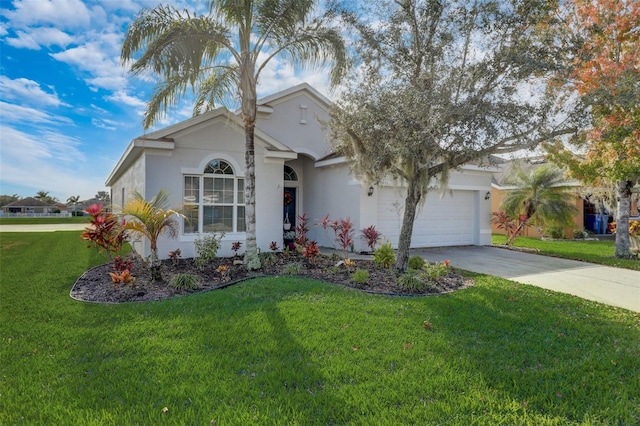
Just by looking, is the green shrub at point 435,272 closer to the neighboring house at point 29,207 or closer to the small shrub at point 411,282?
the small shrub at point 411,282

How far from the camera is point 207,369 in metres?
3.98

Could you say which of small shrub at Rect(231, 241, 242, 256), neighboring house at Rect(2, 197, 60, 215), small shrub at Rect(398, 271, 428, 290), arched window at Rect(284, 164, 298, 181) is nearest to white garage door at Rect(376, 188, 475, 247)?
arched window at Rect(284, 164, 298, 181)

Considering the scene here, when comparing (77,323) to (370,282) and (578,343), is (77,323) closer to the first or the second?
(370,282)

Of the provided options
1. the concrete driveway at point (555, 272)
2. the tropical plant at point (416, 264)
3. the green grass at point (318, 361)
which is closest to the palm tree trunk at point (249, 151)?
the green grass at point (318, 361)

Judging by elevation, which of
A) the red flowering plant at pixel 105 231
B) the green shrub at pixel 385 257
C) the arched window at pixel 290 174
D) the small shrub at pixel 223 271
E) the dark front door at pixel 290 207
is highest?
the arched window at pixel 290 174

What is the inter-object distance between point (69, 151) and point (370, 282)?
15388 mm

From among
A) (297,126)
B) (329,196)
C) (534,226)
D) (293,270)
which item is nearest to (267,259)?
(293,270)

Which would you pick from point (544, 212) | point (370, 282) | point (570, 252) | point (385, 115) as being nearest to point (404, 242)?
point (370, 282)

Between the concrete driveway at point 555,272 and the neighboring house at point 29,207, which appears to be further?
the neighboring house at point 29,207

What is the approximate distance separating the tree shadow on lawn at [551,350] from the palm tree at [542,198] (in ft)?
39.0

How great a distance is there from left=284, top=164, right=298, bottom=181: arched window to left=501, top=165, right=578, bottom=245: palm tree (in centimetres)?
1090

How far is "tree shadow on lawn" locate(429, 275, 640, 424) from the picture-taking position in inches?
137

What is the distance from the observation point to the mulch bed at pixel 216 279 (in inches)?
287

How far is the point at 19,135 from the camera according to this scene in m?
12.0
